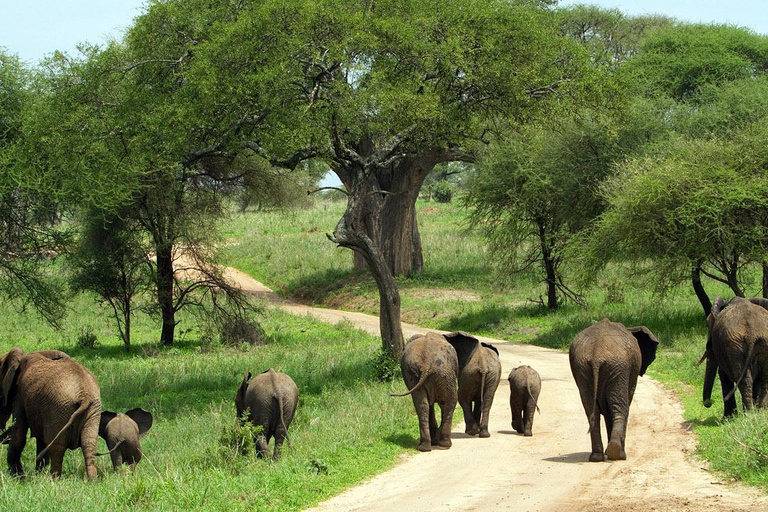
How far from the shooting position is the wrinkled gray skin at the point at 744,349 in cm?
1377

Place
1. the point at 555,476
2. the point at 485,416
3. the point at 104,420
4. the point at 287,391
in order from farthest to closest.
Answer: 1. the point at 485,416
2. the point at 104,420
3. the point at 287,391
4. the point at 555,476

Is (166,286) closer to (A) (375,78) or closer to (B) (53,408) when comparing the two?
(A) (375,78)

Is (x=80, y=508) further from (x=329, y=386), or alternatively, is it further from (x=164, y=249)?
(x=164, y=249)

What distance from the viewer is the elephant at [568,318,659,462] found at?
12375 mm

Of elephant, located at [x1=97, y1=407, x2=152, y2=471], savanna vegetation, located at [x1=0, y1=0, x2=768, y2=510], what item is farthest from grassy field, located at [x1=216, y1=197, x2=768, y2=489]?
elephant, located at [x1=97, y1=407, x2=152, y2=471]

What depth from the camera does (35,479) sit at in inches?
507

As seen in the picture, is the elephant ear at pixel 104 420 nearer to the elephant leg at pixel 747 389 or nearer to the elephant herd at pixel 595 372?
the elephant herd at pixel 595 372

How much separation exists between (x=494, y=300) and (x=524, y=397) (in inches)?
892

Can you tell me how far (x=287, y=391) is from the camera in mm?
14148

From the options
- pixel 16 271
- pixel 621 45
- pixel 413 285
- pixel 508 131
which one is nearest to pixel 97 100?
pixel 16 271

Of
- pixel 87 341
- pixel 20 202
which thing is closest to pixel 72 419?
pixel 20 202

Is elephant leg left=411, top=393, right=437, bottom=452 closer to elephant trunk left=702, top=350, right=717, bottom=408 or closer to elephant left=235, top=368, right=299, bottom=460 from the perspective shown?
elephant left=235, top=368, right=299, bottom=460

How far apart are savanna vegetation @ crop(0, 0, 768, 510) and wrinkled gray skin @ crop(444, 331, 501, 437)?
1076 mm

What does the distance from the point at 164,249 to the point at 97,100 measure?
6124mm
